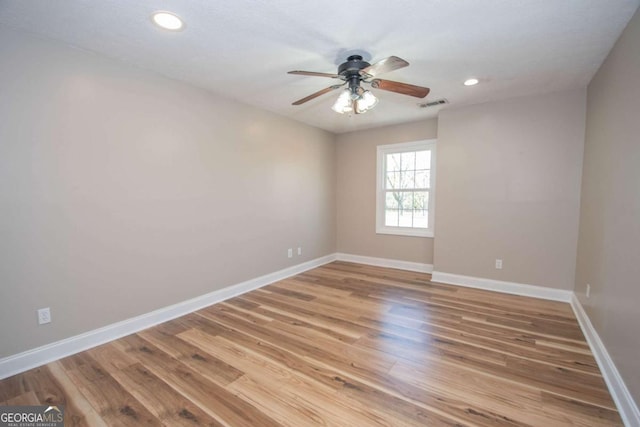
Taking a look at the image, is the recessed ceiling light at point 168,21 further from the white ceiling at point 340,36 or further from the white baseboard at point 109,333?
the white baseboard at point 109,333

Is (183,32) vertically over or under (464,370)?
over

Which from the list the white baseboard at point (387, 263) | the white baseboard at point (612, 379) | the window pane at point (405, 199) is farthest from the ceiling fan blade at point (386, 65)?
the white baseboard at point (387, 263)

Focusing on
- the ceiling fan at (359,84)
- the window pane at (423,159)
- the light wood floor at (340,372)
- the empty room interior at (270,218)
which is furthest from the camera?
the window pane at (423,159)

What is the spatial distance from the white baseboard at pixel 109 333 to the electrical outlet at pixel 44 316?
0.63 feet

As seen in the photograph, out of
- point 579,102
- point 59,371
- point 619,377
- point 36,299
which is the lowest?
point 59,371

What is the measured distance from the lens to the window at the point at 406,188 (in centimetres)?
458

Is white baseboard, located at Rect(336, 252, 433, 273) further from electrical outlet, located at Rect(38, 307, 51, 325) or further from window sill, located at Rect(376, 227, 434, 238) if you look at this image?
electrical outlet, located at Rect(38, 307, 51, 325)

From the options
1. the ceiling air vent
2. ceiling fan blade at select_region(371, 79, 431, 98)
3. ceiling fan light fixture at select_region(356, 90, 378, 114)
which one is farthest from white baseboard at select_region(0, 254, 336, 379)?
the ceiling air vent

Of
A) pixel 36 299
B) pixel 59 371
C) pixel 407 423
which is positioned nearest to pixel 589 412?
pixel 407 423

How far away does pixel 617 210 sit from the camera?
1993 mm

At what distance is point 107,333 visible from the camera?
247 centimetres

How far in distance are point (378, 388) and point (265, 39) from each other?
2.66 m

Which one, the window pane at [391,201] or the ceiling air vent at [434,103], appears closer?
the ceiling air vent at [434,103]

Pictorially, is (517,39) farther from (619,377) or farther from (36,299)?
(36,299)
